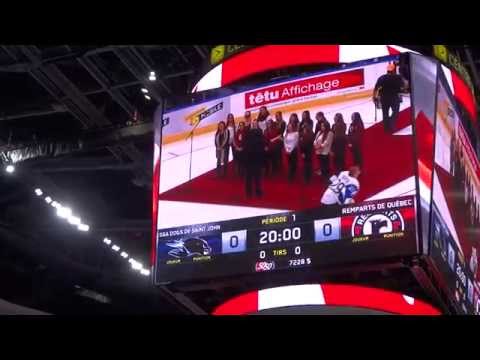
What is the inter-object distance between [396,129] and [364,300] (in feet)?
4.61

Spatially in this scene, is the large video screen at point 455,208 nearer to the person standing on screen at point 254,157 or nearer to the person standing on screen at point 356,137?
the person standing on screen at point 356,137

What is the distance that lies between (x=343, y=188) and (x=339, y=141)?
1.39 feet

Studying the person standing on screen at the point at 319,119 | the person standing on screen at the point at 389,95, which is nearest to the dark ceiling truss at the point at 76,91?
the person standing on screen at the point at 319,119

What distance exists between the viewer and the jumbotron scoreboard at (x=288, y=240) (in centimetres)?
629

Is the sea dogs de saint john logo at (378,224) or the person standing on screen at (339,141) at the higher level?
the person standing on screen at (339,141)

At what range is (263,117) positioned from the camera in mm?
7242

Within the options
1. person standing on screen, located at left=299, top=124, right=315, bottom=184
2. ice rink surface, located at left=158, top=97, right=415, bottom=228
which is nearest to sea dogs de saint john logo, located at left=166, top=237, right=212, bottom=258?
ice rink surface, located at left=158, top=97, right=415, bottom=228

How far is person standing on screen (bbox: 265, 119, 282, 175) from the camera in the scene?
7070 mm

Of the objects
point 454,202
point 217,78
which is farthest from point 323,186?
point 217,78

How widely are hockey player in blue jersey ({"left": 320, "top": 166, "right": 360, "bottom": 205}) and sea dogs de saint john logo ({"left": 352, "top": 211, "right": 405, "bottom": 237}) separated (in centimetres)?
21

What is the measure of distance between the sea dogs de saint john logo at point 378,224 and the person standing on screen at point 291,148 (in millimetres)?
774

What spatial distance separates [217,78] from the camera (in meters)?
8.08
